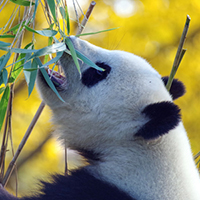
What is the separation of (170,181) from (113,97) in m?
0.49

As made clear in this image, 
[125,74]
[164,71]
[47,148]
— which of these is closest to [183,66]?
[164,71]

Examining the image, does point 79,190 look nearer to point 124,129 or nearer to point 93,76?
point 124,129

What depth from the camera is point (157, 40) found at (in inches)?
186

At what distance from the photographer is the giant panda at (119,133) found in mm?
1491

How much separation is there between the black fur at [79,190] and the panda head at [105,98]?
202mm

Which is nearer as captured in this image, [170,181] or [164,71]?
[170,181]

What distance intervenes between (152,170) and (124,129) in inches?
9.3

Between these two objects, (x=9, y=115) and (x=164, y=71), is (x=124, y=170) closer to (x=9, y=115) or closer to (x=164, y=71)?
→ (x=9, y=115)

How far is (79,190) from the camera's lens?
1.48 meters

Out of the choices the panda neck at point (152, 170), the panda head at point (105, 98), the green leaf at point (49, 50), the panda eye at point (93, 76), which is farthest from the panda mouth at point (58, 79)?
the panda neck at point (152, 170)

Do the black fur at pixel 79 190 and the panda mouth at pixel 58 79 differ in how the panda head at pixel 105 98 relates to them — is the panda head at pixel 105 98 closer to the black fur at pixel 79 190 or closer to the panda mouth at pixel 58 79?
the panda mouth at pixel 58 79

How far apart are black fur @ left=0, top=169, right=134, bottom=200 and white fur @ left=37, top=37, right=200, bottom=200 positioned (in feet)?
0.18

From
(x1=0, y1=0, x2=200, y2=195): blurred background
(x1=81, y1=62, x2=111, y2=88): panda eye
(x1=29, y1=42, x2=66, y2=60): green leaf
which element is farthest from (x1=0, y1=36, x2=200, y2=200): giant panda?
(x1=0, y1=0, x2=200, y2=195): blurred background

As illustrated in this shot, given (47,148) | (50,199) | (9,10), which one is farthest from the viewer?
(47,148)
